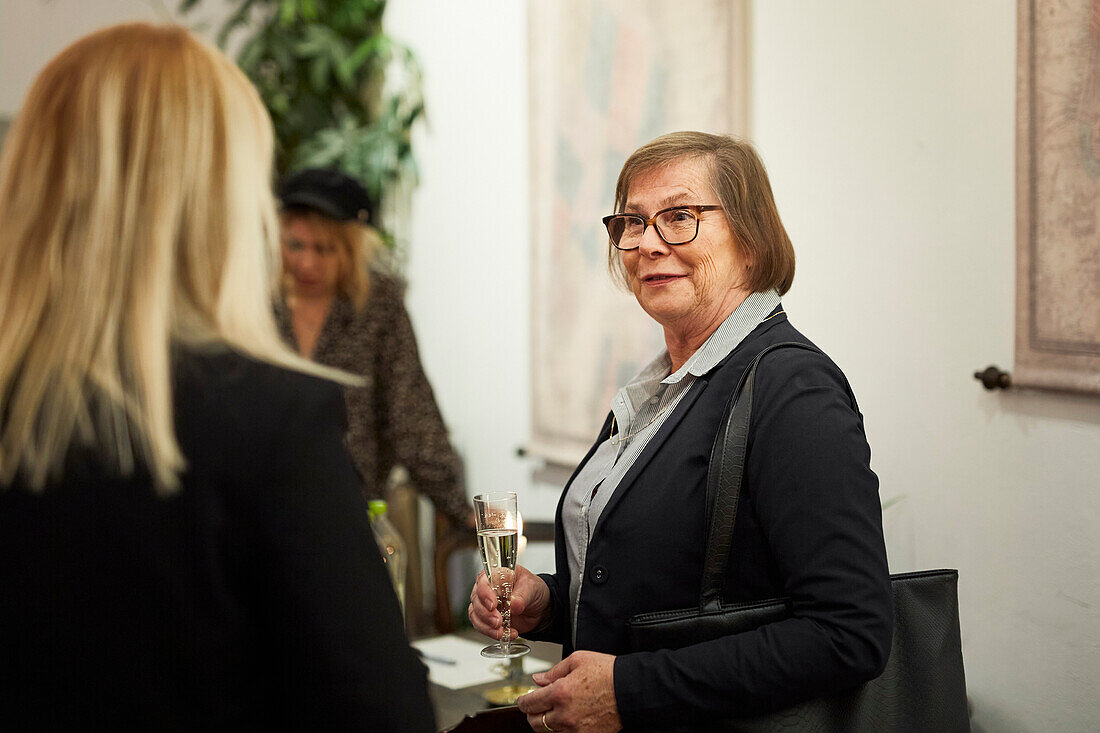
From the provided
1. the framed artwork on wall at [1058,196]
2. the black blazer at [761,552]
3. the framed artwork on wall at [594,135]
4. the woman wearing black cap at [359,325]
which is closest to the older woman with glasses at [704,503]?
the black blazer at [761,552]

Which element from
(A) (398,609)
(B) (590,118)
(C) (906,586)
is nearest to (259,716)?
(A) (398,609)

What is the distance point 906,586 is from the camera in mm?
1336

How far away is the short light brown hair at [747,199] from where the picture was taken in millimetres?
1582

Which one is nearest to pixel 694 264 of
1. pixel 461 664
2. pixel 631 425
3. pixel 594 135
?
pixel 631 425

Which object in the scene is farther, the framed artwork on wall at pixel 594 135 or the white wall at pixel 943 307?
the framed artwork on wall at pixel 594 135

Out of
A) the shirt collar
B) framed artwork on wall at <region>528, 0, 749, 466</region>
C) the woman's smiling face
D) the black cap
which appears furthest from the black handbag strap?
the black cap

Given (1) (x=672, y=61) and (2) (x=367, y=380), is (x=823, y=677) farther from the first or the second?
(2) (x=367, y=380)

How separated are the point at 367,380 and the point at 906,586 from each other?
2.11 meters

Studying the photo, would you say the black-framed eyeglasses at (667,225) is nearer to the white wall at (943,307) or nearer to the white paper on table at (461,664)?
the white wall at (943,307)

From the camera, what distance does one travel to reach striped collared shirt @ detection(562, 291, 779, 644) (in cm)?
150

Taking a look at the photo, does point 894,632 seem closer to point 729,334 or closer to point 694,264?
point 729,334

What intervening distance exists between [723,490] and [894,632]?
0.29 m

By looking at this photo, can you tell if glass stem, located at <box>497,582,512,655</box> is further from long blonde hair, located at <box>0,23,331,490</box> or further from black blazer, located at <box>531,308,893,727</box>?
long blonde hair, located at <box>0,23,331,490</box>

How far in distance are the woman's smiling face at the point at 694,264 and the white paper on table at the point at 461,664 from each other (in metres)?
0.88
